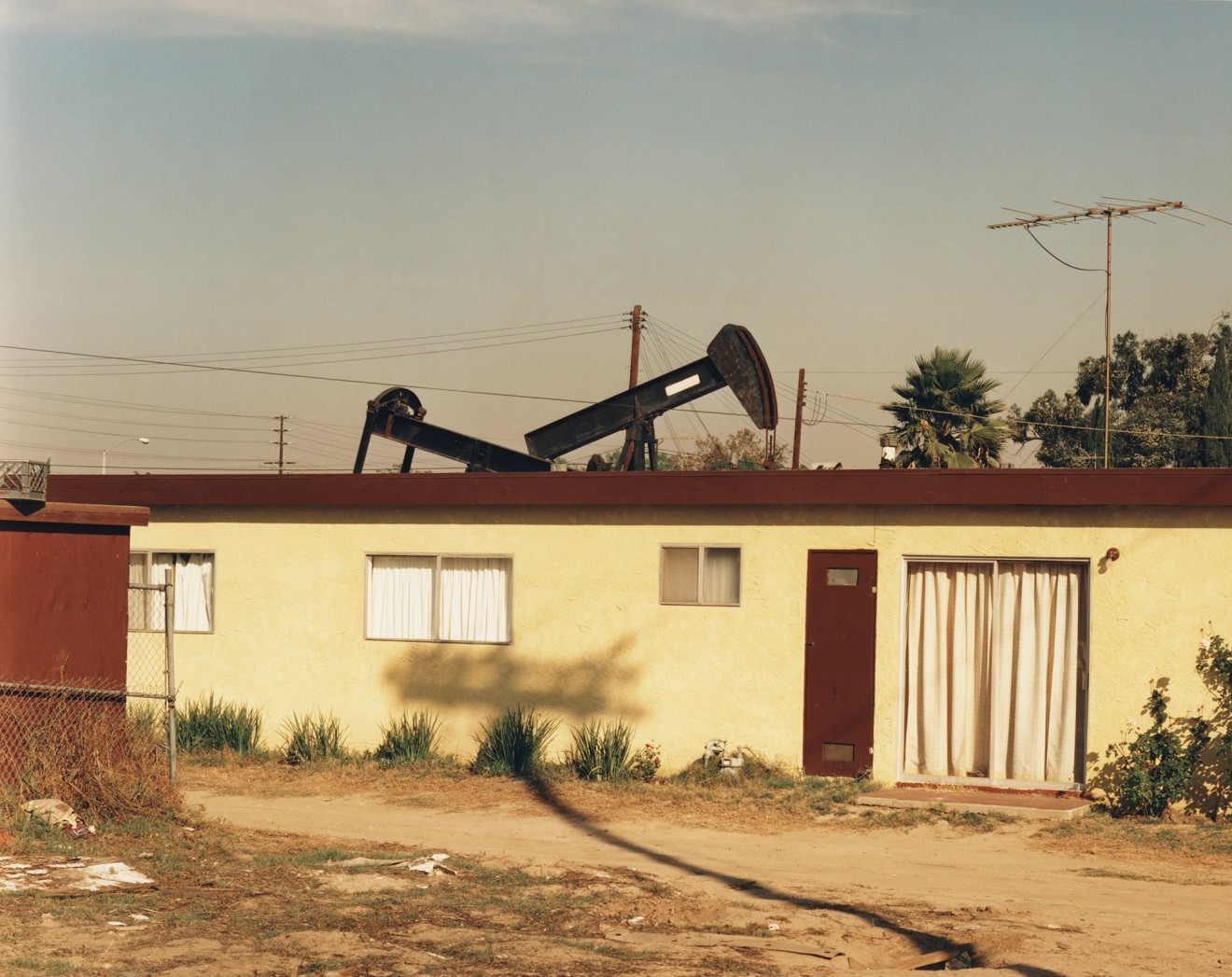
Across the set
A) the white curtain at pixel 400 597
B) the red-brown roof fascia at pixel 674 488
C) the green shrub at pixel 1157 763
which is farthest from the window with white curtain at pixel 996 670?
the white curtain at pixel 400 597

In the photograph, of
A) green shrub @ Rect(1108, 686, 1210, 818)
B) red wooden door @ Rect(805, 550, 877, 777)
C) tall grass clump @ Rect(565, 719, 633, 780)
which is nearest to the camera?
green shrub @ Rect(1108, 686, 1210, 818)

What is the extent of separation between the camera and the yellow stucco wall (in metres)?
13.1

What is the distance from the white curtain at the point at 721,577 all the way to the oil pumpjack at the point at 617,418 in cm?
247

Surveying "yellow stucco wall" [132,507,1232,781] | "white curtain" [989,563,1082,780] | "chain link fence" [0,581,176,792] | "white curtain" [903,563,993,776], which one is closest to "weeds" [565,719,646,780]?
"yellow stucco wall" [132,507,1232,781]

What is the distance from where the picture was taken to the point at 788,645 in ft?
46.9

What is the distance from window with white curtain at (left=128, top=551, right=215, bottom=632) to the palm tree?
15401 mm

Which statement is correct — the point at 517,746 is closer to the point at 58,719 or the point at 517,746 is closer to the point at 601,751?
the point at 601,751

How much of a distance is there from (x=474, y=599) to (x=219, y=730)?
3.17 metres

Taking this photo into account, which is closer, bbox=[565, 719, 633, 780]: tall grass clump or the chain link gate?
bbox=[565, 719, 633, 780]: tall grass clump

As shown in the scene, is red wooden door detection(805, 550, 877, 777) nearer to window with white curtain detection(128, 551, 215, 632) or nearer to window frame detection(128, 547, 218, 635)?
window frame detection(128, 547, 218, 635)

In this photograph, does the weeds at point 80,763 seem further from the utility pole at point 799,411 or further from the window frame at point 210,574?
the utility pole at point 799,411

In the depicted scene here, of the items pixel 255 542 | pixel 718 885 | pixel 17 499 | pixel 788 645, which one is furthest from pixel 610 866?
pixel 255 542

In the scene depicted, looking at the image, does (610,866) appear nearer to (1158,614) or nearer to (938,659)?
(938,659)

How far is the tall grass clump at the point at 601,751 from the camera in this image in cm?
1445
